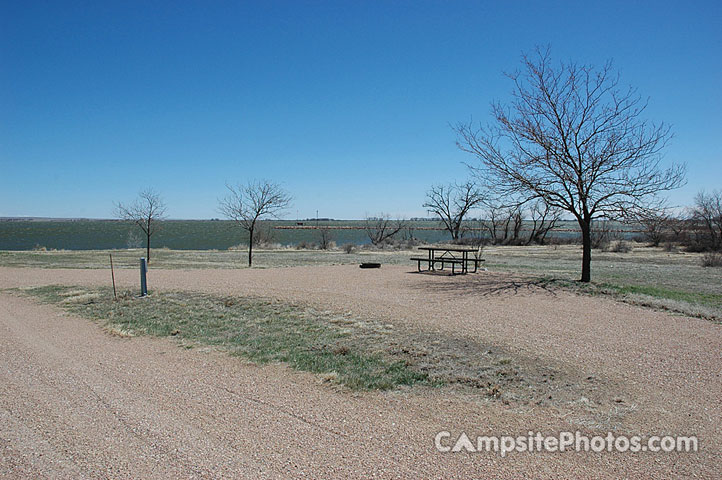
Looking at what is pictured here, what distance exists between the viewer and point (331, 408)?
538 cm

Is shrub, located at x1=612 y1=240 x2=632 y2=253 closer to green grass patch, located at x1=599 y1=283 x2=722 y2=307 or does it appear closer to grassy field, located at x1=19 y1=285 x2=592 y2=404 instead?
green grass patch, located at x1=599 y1=283 x2=722 y2=307

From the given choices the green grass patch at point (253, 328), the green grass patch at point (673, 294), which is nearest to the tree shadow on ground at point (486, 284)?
the green grass patch at point (673, 294)

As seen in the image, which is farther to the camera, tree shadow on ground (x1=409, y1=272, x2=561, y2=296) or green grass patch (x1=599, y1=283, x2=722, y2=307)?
tree shadow on ground (x1=409, y1=272, x2=561, y2=296)

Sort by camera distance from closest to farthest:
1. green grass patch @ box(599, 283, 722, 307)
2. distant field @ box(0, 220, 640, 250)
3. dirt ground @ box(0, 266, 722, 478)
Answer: dirt ground @ box(0, 266, 722, 478) → green grass patch @ box(599, 283, 722, 307) → distant field @ box(0, 220, 640, 250)

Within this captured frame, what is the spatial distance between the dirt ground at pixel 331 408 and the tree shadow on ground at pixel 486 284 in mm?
3147

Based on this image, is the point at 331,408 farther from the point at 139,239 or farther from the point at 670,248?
the point at 139,239

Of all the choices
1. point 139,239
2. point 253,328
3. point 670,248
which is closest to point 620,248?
point 670,248

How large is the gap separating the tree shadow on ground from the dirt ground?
3.15 metres

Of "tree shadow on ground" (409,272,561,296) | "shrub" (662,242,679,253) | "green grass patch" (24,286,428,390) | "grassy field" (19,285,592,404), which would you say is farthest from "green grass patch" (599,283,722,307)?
"shrub" (662,242,679,253)

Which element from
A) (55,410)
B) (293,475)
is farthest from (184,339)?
(293,475)

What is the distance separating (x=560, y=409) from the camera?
526 centimetres

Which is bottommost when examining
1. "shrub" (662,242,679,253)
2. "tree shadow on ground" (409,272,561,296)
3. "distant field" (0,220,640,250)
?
"tree shadow on ground" (409,272,561,296)

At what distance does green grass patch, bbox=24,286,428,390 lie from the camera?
267 inches

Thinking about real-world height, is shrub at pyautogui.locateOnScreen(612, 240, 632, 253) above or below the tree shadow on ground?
above
